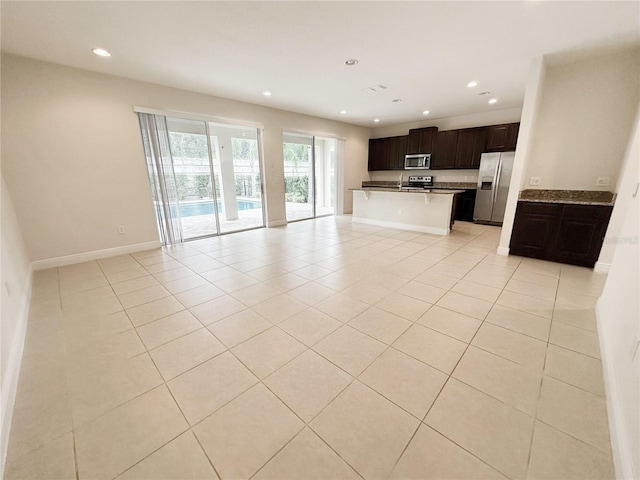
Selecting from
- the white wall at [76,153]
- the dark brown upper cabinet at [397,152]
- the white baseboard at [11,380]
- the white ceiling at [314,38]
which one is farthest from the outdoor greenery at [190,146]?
the dark brown upper cabinet at [397,152]

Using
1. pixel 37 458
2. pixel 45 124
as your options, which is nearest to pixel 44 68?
pixel 45 124

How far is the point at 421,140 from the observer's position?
7133 mm

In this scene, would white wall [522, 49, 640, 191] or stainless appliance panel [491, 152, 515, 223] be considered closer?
white wall [522, 49, 640, 191]

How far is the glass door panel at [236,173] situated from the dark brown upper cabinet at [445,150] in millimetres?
4746

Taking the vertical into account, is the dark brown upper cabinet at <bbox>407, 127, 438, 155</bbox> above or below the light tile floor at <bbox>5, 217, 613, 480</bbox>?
above

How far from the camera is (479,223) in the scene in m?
6.41

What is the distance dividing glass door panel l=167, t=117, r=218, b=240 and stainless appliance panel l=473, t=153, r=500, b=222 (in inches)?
245

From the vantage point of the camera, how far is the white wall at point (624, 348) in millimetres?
1102

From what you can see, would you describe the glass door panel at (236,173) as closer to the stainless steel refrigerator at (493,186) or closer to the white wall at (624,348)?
the stainless steel refrigerator at (493,186)

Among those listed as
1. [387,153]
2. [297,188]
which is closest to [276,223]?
[297,188]

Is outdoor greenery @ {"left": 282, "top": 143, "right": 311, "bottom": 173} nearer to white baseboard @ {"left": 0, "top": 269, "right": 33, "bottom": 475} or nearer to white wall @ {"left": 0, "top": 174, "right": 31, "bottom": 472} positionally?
white wall @ {"left": 0, "top": 174, "right": 31, "bottom": 472}

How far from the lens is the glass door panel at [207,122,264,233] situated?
19.1 ft

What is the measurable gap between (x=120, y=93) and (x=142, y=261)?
8.19 feet

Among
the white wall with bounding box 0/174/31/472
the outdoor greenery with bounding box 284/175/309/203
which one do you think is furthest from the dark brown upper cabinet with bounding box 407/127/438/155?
the white wall with bounding box 0/174/31/472
